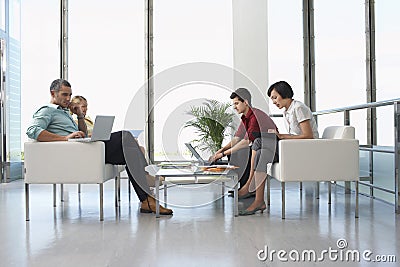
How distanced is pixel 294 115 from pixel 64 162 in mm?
1683

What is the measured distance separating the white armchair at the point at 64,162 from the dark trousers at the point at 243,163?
4.51ft

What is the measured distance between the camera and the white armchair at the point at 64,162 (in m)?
3.57

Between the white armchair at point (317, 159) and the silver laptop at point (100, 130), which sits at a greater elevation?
the silver laptop at point (100, 130)

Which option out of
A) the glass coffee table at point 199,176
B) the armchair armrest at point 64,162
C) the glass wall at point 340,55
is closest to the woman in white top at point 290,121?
the glass coffee table at point 199,176

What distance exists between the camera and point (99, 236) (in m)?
3.07

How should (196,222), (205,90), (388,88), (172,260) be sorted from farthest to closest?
(205,90) → (388,88) → (196,222) → (172,260)

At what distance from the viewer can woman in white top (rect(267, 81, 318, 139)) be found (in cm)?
382

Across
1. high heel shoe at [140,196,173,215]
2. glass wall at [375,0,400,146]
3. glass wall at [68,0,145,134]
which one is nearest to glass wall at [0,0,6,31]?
glass wall at [68,0,145,134]

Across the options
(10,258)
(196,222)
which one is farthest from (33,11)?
(10,258)

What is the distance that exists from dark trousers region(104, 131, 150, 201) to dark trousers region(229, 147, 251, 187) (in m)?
0.90

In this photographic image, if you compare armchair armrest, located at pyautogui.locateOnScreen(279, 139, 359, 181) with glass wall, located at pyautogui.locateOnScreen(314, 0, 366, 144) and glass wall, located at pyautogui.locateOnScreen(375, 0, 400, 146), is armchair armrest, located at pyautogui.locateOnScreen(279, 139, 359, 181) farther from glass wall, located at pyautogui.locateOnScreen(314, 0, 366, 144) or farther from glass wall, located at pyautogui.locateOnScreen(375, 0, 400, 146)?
glass wall, located at pyautogui.locateOnScreen(314, 0, 366, 144)

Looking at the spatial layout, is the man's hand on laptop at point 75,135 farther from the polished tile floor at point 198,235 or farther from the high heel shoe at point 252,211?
the high heel shoe at point 252,211

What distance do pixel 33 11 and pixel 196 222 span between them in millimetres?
5200

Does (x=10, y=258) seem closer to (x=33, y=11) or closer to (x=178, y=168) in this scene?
(x=178, y=168)
